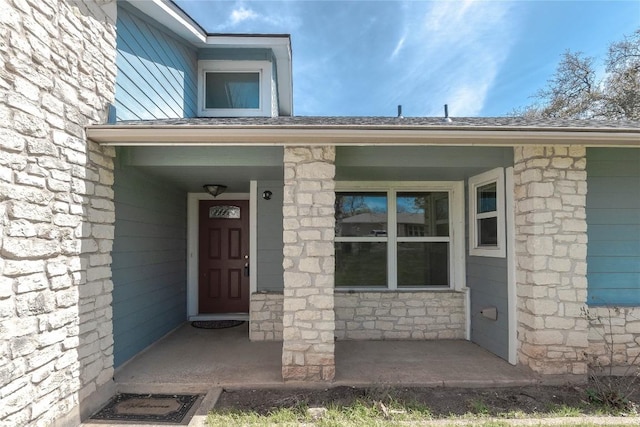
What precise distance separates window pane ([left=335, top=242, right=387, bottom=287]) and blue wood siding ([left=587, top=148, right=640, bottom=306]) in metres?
2.55

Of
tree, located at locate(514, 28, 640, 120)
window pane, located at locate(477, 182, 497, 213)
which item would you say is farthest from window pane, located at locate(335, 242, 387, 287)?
tree, located at locate(514, 28, 640, 120)

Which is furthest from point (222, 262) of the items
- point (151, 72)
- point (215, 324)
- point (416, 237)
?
point (416, 237)

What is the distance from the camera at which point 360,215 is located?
5.28 metres

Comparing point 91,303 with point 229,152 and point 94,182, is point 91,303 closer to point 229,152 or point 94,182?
point 94,182

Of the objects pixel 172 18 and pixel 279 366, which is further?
pixel 172 18

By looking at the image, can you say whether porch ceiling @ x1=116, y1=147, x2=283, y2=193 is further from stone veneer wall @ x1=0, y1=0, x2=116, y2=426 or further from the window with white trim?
the window with white trim

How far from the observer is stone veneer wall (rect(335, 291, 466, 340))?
500cm

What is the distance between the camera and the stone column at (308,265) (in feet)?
11.4

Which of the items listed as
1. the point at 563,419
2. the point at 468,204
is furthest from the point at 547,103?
the point at 563,419

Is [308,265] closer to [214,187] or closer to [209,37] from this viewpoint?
[214,187]

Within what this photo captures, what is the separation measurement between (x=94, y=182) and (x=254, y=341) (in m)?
2.96

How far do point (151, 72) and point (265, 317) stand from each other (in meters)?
3.97

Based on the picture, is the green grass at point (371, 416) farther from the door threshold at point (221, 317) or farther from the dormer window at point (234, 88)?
the dormer window at point (234, 88)

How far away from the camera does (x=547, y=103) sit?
13664 mm
